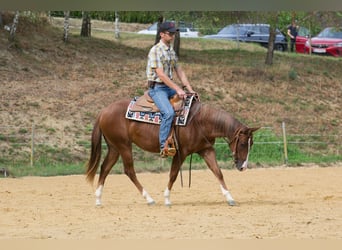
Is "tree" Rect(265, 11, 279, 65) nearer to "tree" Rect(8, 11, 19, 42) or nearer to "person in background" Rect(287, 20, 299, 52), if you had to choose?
"person in background" Rect(287, 20, 299, 52)

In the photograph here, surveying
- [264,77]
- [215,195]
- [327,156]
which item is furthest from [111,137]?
[264,77]

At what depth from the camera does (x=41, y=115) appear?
64.4 ft

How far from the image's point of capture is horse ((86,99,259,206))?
29.9 feet

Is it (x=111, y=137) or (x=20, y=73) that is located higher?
(x=111, y=137)

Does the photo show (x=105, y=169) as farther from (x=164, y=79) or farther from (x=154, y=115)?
(x=164, y=79)

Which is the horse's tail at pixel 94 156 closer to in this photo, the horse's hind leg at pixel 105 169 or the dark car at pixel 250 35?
the horse's hind leg at pixel 105 169

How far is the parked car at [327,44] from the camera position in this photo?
102ft


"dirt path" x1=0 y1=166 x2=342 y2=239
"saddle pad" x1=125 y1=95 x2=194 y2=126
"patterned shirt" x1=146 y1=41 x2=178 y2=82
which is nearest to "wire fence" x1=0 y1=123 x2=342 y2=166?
"dirt path" x1=0 y1=166 x2=342 y2=239

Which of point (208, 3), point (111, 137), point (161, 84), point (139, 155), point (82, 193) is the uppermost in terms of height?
point (208, 3)

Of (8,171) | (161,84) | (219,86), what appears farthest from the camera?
(219,86)

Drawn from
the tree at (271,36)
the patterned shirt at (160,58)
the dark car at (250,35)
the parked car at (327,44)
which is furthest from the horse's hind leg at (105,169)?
the dark car at (250,35)

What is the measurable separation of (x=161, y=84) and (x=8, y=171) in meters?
7.35

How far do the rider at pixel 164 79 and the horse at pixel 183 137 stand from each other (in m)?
0.23

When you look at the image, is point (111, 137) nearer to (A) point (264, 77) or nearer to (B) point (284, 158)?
(B) point (284, 158)
